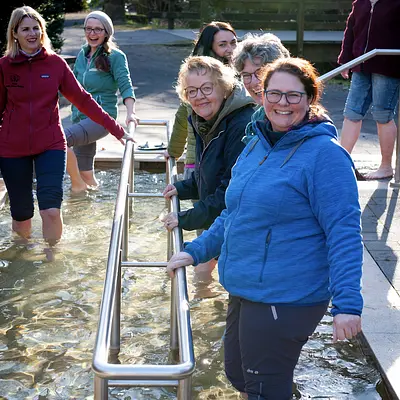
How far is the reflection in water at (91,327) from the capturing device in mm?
4086

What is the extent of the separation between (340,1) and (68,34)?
8654mm

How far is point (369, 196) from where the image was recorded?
6961mm

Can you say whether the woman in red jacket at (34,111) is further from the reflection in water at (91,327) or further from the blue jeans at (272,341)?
the blue jeans at (272,341)

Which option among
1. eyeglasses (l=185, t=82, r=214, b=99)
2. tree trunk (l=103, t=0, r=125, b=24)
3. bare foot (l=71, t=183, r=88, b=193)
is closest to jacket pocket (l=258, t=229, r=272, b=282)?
eyeglasses (l=185, t=82, r=214, b=99)

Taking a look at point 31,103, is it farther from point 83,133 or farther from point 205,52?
point 83,133

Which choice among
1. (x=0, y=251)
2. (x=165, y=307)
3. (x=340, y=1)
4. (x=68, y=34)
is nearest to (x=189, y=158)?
(x=165, y=307)

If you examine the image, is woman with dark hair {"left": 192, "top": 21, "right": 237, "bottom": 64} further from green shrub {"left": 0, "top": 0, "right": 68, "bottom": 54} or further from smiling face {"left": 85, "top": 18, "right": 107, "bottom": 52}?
green shrub {"left": 0, "top": 0, "right": 68, "bottom": 54}

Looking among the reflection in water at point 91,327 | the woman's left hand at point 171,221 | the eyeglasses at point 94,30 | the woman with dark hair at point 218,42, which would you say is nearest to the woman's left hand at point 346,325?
the woman's left hand at point 171,221

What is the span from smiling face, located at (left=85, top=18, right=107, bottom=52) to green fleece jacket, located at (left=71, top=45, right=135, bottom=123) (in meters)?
0.06

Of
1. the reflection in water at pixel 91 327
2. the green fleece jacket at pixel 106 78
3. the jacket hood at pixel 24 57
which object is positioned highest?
the jacket hood at pixel 24 57

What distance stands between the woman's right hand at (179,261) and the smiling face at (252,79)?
1.01m

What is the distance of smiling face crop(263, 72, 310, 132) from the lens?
289cm

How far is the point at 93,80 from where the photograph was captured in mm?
7086

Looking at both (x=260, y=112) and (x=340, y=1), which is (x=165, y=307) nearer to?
(x=260, y=112)
